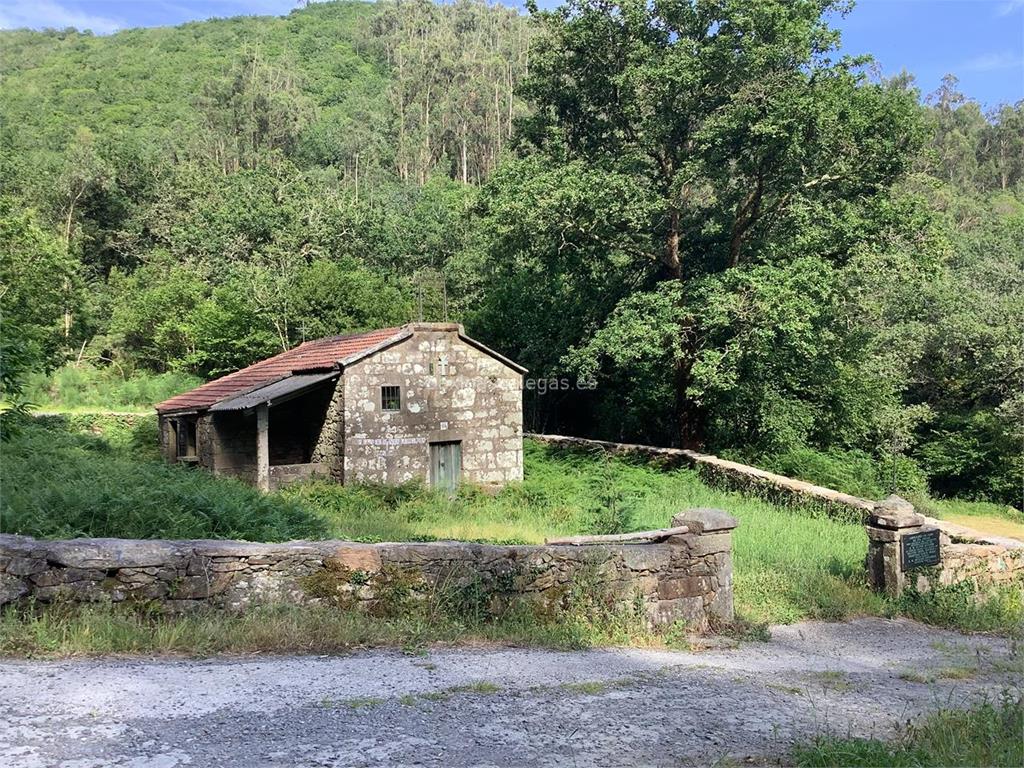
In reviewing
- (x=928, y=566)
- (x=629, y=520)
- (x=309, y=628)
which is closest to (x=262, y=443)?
(x=629, y=520)

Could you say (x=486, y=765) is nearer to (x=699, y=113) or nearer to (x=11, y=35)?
(x=699, y=113)

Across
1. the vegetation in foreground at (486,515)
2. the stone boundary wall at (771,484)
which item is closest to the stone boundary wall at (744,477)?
the stone boundary wall at (771,484)

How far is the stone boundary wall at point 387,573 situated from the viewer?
603cm

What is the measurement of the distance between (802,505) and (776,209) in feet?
32.2

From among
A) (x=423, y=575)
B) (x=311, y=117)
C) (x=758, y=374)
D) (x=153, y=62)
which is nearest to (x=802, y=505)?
(x=758, y=374)

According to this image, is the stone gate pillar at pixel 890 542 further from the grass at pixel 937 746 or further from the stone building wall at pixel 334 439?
the stone building wall at pixel 334 439

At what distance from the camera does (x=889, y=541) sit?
9.34 metres

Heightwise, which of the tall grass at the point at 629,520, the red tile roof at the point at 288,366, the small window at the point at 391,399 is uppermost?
the red tile roof at the point at 288,366

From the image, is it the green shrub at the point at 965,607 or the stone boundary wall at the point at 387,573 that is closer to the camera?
the stone boundary wall at the point at 387,573

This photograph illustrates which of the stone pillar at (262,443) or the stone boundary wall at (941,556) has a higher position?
→ the stone pillar at (262,443)

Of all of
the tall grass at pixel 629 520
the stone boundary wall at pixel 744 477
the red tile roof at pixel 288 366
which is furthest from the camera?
the red tile roof at pixel 288 366

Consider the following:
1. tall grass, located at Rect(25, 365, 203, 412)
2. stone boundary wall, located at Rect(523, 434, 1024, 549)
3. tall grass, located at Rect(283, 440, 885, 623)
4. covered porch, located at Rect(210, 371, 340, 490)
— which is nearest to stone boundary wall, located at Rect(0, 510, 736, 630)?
tall grass, located at Rect(283, 440, 885, 623)

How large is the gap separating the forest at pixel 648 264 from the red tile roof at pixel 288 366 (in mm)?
4643

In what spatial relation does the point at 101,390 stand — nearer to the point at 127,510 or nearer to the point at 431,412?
the point at 431,412
